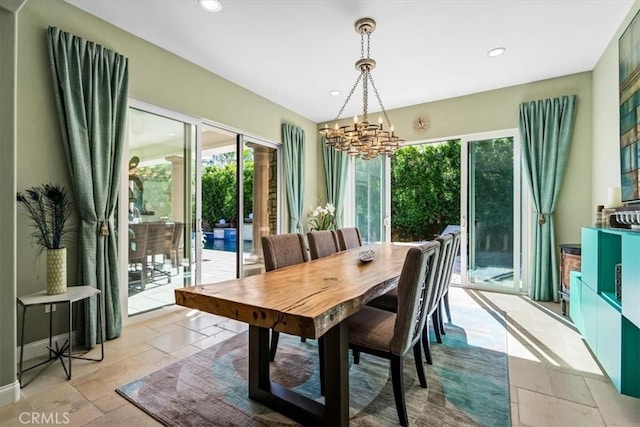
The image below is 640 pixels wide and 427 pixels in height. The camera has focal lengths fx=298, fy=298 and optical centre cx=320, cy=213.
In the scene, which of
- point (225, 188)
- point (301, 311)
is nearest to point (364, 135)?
point (301, 311)

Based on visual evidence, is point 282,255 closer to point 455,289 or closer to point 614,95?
point 455,289

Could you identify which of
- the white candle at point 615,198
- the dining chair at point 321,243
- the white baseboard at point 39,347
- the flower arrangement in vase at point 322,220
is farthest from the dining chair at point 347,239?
the white baseboard at point 39,347

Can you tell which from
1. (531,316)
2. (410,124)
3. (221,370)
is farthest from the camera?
(410,124)

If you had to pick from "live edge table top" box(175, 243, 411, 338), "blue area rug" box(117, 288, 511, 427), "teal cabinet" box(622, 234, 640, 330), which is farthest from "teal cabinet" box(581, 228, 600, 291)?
"live edge table top" box(175, 243, 411, 338)

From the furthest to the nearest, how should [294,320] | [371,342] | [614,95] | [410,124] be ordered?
1. [410,124]
2. [614,95]
3. [371,342]
4. [294,320]

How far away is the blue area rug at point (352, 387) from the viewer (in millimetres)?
1640

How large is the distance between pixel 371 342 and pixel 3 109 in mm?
2516

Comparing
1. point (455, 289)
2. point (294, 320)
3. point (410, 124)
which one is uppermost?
point (410, 124)

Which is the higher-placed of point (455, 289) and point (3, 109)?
point (3, 109)

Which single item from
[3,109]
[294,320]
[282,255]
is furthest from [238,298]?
[3,109]

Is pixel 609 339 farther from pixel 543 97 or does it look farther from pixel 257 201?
pixel 257 201

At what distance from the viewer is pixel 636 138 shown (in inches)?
A: 91.2

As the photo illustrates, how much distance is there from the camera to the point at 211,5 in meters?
2.46

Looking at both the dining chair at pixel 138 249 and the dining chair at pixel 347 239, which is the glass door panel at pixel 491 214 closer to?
the dining chair at pixel 347 239
